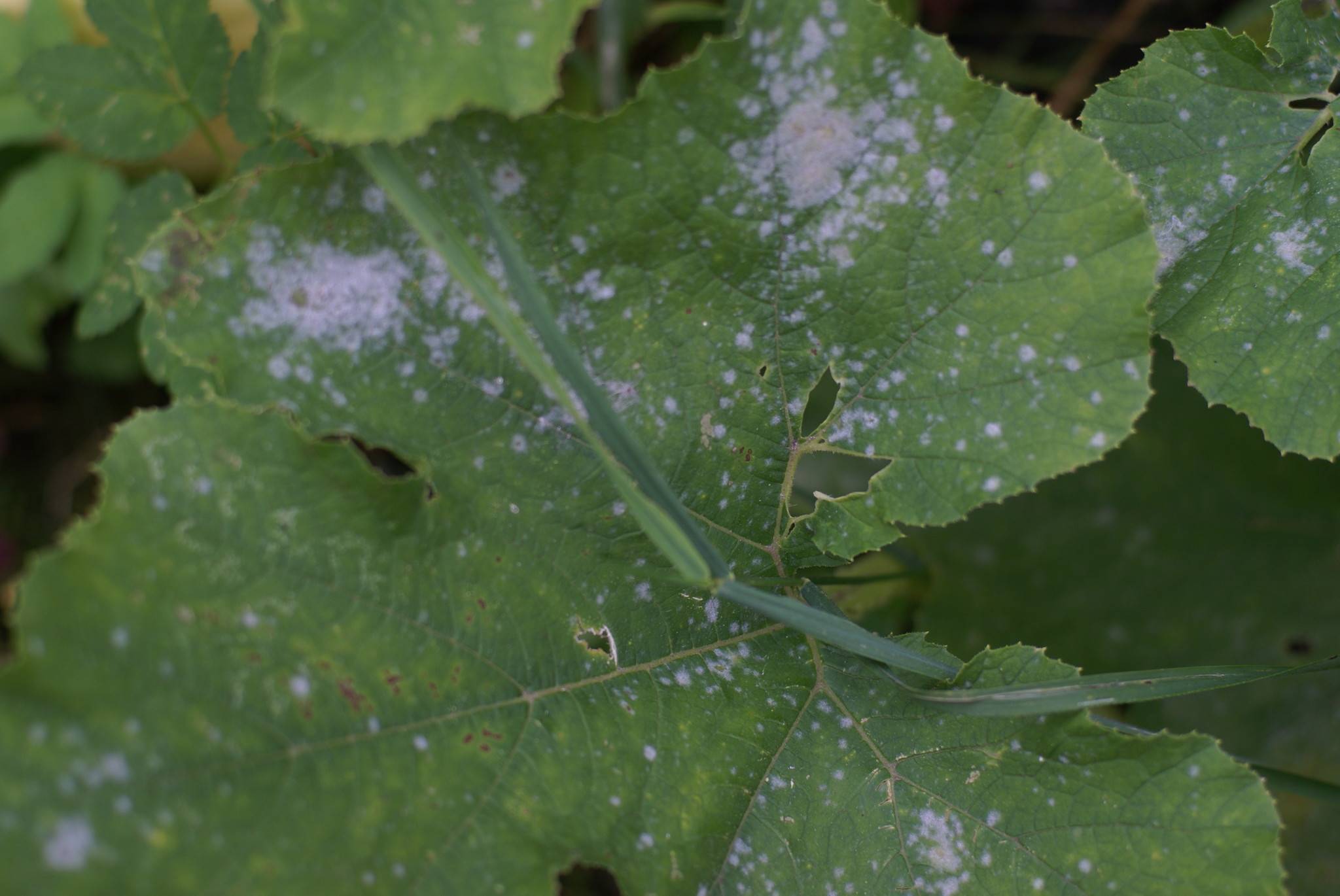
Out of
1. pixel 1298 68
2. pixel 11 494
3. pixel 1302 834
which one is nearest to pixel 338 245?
pixel 1298 68

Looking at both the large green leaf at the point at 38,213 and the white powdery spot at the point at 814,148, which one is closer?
the white powdery spot at the point at 814,148

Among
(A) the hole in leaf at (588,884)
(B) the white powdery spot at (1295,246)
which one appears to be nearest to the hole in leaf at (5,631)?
(A) the hole in leaf at (588,884)

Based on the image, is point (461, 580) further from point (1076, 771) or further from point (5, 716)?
point (1076, 771)

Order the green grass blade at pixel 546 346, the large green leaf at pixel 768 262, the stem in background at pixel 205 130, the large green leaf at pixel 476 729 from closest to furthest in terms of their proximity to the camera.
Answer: the large green leaf at pixel 476 729 → the green grass blade at pixel 546 346 → the large green leaf at pixel 768 262 → the stem in background at pixel 205 130

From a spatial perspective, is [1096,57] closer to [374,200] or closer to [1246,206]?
[1246,206]

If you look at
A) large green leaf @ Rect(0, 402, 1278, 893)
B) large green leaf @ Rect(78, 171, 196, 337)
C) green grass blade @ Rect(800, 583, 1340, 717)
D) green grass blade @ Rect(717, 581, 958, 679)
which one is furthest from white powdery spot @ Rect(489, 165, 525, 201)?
green grass blade @ Rect(800, 583, 1340, 717)

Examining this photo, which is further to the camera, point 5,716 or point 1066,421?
point 1066,421

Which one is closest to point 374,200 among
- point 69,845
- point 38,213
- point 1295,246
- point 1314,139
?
point 69,845

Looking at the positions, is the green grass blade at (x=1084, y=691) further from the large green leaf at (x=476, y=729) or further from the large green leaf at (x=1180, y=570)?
the large green leaf at (x=1180, y=570)
